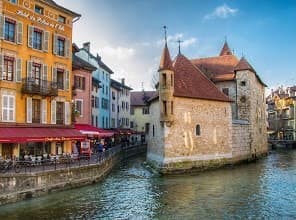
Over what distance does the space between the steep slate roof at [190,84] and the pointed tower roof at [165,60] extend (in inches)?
91.6

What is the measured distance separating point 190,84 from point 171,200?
54.0 feet

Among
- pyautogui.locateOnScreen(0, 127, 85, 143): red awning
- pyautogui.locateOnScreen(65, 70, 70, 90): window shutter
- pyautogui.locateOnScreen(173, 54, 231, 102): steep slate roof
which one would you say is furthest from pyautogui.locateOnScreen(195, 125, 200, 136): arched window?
pyautogui.locateOnScreen(65, 70, 70, 90): window shutter

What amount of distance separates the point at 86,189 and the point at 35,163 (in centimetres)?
367

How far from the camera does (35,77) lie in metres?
26.5

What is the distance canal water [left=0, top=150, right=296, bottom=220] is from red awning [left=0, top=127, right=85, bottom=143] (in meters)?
4.20

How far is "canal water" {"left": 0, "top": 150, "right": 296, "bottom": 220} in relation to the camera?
17391 millimetres

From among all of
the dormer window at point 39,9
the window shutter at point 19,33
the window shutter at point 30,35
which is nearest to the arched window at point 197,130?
the window shutter at point 30,35

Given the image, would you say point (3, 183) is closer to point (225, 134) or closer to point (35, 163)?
point (35, 163)

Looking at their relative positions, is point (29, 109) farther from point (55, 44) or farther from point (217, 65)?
point (217, 65)

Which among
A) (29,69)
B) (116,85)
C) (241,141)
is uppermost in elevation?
(116,85)

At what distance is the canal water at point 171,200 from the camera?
17.4 metres

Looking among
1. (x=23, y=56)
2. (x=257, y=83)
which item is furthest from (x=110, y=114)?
(x=23, y=56)

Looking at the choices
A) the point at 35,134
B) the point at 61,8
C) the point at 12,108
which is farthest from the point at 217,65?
the point at 12,108

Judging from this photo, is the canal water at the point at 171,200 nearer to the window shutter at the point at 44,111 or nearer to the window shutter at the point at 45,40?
the window shutter at the point at 44,111
